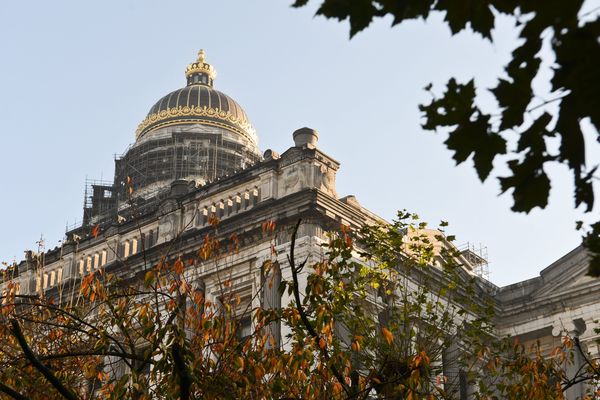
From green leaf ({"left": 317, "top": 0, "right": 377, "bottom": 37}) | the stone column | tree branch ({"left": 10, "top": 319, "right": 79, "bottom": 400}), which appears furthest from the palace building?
green leaf ({"left": 317, "top": 0, "right": 377, "bottom": 37})

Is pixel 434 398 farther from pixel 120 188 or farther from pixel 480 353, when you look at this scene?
pixel 120 188

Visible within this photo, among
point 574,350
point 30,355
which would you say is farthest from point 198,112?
point 30,355

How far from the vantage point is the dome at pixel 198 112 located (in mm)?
51188

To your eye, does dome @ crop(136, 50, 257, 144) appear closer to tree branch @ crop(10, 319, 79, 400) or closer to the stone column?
the stone column

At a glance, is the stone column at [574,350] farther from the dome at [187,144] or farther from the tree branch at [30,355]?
the tree branch at [30,355]

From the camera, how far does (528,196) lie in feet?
19.9

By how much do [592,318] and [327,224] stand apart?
28.5 feet

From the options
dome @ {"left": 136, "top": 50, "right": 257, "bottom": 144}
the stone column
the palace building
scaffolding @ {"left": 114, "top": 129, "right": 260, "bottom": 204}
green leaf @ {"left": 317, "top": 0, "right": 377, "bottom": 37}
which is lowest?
green leaf @ {"left": 317, "top": 0, "right": 377, "bottom": 37}

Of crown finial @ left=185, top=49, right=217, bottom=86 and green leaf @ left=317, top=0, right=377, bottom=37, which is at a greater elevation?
crown finial @ left=185, top=49, right=217, bottom=86

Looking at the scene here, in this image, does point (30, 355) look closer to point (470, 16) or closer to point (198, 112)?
point (470, 16)

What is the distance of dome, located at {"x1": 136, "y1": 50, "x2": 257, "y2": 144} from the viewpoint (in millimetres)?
51188

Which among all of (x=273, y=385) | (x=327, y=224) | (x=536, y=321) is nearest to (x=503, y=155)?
(x=273, y=385)

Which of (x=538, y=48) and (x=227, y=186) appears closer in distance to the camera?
(x=538, y=48)

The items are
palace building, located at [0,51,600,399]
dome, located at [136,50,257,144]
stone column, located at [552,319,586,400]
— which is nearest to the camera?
palace building, located at [0,51,600,399]
